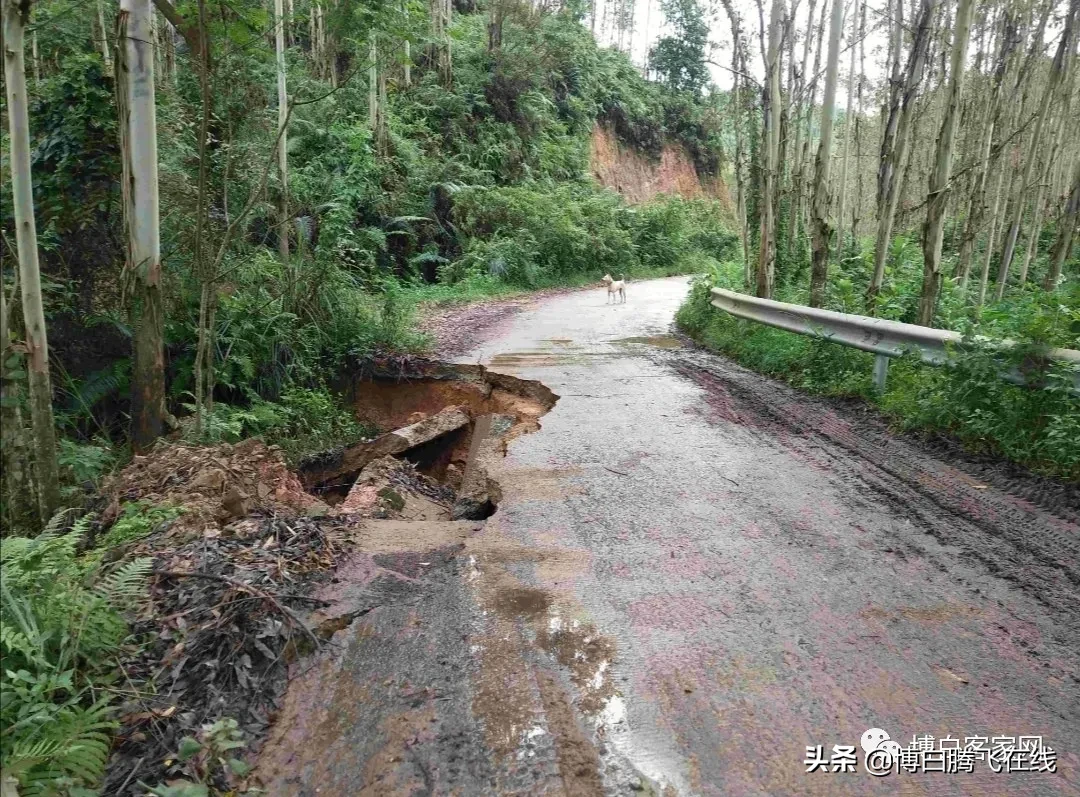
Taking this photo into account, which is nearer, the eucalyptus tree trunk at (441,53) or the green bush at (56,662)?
the green bush at (56,662)

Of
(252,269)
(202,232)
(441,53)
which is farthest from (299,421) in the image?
(441,53)

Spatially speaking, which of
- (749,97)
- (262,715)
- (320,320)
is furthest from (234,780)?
(749,97)

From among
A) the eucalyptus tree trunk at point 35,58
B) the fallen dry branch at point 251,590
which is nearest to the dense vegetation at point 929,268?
the fallen dry branch at point 251,590

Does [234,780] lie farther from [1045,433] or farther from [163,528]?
[1045,433]

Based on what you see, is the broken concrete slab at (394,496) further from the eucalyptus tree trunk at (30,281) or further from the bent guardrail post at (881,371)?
the bent guardrail post at (881,371)

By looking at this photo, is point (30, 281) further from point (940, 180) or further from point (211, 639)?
point (940, 180)

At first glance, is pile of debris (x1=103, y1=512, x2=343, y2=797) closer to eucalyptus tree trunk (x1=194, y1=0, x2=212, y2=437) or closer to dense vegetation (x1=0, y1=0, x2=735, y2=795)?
Result: dense vegetation (x1=0, y1=0, x2=735, y2=795)

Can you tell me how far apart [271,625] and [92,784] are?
34.1 inches

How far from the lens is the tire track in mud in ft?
12.0

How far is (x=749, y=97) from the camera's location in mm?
17125

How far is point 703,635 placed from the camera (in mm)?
3111

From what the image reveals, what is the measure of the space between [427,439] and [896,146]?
8.35m

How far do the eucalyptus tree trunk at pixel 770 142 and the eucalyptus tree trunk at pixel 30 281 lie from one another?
11328 mm

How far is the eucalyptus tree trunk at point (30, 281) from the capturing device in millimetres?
4055
